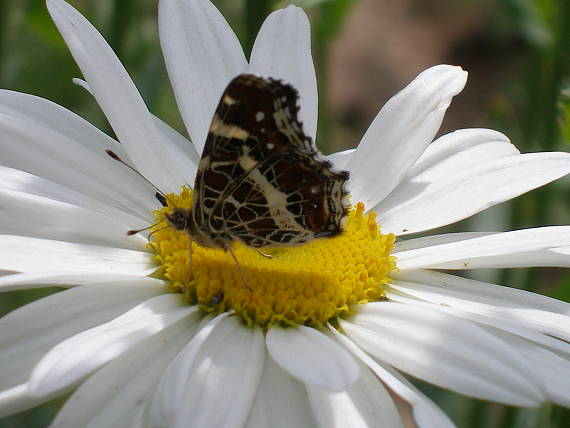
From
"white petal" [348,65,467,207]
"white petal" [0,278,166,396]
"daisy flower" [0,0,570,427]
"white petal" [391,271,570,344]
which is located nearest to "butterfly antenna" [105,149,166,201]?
"daisy flower" [0,0,570,427]

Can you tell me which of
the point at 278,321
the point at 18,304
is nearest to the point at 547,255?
the point at 278,321

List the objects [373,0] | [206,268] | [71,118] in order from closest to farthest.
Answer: [206,268] → [71,118] → [373,0]

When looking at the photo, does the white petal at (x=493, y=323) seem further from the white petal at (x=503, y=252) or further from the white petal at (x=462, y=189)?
the white petal at (x=462, y=189)

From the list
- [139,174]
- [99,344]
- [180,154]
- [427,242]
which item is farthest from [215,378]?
[180,154]

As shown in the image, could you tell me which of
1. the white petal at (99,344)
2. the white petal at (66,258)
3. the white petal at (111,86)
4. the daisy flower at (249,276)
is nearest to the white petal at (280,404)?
the daisy flower at (249,276)

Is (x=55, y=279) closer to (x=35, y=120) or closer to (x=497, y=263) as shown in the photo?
(x=35, y=120)

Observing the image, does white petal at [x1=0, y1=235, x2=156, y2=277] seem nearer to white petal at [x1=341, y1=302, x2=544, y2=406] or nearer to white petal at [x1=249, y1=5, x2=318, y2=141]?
white petal at [x1=341, y1=302, x2=544, y2=406]

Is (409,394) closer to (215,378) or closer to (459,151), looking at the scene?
(215,378)
